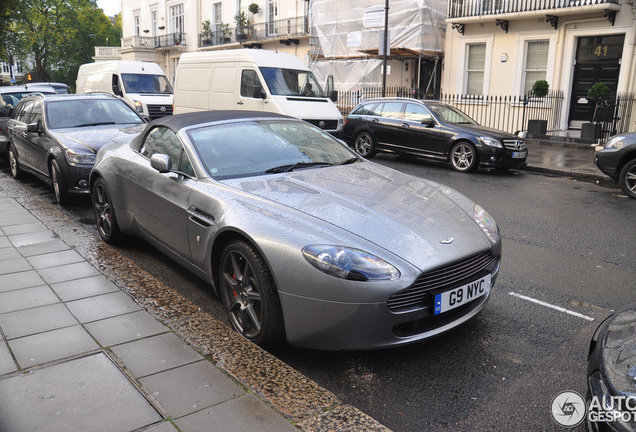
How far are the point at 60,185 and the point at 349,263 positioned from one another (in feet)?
20.0

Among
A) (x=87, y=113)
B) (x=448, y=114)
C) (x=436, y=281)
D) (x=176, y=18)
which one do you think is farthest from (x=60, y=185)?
(x=176, y=18)

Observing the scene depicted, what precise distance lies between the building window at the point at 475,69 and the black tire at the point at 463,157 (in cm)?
965

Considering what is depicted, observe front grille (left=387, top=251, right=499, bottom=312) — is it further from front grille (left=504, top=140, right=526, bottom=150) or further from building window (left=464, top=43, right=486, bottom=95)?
building window (left=464, top=43, right=486, bottom=95)

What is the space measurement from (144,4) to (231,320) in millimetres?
43786

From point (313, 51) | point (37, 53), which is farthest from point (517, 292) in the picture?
point (37, 53)

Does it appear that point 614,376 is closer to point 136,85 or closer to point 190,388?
point 190,388

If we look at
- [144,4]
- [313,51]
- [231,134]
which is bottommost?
[231,134]

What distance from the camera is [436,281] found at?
313 cm

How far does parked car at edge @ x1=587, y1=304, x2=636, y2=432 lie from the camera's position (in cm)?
191

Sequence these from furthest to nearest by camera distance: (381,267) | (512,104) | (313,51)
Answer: (313,51), (512,104), (381,267)

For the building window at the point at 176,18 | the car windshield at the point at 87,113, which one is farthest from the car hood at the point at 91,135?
the building window at the point at 176,18

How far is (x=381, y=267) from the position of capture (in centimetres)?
299

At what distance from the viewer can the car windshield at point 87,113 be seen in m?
8.55

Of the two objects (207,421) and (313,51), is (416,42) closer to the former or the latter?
(313,51)
